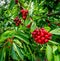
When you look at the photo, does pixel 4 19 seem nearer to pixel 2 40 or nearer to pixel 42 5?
pixel 42 5

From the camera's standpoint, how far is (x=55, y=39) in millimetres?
1576

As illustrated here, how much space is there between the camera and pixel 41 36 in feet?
4.78

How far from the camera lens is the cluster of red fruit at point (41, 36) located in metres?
1.43

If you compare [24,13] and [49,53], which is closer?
[49,53]

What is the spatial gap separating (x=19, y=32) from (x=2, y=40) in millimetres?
158

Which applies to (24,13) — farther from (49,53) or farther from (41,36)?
(49,53)

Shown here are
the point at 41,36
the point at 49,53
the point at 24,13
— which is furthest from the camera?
the point at 24,13

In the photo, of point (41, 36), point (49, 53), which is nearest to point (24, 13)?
point (41, 36)

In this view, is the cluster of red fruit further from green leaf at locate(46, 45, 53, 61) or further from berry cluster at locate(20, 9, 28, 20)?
berry cluster at locate(20, 9, 28, 20)

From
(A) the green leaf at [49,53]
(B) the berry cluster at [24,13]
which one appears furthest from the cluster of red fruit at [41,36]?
(B) the berry cluster at [24,13]

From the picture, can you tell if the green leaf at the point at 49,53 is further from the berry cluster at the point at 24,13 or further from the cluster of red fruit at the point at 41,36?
the berry cluster at the point at 24,13

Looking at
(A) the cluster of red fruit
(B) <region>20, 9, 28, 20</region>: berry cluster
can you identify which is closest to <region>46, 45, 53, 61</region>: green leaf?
(A) the cluster of red fruit

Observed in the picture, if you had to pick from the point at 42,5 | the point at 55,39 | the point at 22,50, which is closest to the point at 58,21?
the point at 42,5

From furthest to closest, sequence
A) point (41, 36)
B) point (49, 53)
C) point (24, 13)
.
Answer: point (24, 13) < point (41, 36) < point (49, 53)
